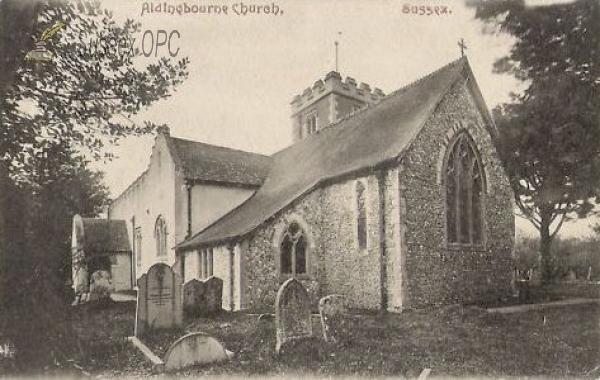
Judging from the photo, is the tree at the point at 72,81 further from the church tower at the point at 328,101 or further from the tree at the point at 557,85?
the church tower at the point at 328,101

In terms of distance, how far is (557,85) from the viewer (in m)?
8.22

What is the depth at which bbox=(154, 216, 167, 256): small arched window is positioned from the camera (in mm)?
18469

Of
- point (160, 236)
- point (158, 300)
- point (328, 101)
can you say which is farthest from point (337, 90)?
point (158, 300)

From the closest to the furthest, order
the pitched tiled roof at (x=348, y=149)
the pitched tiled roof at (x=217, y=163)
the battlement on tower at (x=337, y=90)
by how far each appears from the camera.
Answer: the pitched tiled roof at (x=348, y=149)
the pitched tiled roof at (x=217, y=163)
the battlement on tower at (x=337, y=90)

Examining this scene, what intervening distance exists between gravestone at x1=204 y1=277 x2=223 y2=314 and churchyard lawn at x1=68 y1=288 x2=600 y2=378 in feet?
5.31

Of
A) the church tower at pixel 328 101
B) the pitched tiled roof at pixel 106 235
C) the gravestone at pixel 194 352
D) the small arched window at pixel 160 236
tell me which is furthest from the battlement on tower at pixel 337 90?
the gravestone at pixel 194 352

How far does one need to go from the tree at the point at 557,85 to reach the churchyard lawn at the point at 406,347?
2.84 meters

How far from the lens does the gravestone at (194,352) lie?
674cm

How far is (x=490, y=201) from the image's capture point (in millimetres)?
13352

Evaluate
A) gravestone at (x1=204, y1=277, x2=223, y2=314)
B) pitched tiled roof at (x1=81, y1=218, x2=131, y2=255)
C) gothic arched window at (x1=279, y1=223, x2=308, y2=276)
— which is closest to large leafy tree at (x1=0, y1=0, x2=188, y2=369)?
gravestone at (x1=204, y1=277, x2=223, y2=314)

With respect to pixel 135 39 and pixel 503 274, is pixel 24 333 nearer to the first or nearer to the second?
pixel 135 39

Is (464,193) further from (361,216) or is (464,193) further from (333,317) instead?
(333,317)

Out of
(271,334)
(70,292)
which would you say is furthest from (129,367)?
(271,334)

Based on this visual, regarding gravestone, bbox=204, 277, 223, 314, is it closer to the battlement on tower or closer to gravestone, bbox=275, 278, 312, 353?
gravestone, bbox=275, 278, 312, 353
